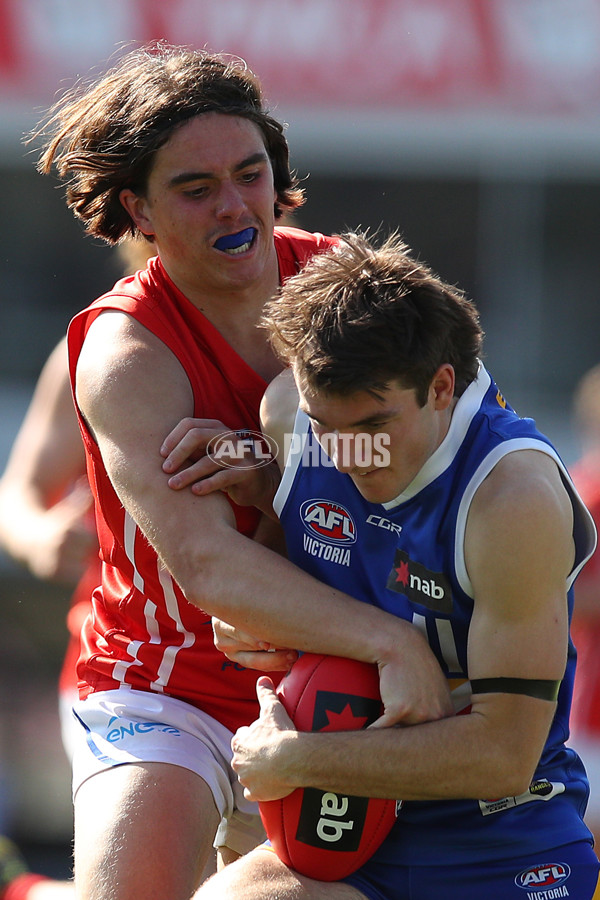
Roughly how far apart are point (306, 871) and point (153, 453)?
1.02m

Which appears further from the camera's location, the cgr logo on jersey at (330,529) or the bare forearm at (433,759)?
the cgr logo on jersey at (330,529)

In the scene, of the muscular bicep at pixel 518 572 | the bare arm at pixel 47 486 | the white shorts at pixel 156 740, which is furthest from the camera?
the bare arm at pixel 47 486

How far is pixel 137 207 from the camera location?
10.7 feet

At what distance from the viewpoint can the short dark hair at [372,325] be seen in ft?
8.35

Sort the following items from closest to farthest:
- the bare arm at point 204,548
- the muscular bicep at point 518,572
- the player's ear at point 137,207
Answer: the muscular bicep at point 518,572 → the bare arm at point 204,548 → the player's ear at point 137,207

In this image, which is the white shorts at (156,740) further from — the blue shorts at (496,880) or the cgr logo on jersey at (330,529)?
the cgr logo on jersey at (330,529)

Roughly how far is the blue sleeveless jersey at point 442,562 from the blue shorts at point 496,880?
0.02 m

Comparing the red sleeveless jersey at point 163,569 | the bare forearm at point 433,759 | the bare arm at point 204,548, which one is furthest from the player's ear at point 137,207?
the bare forearm at point 433,759

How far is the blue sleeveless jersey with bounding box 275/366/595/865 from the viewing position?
2641 mm

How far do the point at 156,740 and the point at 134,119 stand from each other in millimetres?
1603

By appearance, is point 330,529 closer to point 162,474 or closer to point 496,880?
point 162,474

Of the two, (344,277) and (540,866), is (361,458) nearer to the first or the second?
(344,277)

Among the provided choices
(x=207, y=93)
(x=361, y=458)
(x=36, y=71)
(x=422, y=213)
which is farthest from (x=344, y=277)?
(x=422, y=213)

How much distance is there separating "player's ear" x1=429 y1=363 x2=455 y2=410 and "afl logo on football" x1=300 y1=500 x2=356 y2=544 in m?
0.35
